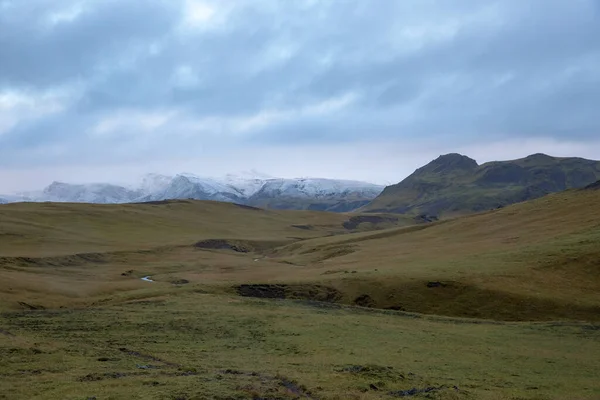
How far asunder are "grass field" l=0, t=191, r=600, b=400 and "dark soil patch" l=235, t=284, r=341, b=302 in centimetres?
17

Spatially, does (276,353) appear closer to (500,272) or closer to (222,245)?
(500,272)

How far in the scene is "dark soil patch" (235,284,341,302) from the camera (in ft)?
161

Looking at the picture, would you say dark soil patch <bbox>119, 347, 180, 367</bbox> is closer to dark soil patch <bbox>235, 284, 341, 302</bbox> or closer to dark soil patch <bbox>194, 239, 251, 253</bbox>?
dark soil patch <bbox>235, 284, 341, 302</bbox>

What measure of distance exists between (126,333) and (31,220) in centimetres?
9697

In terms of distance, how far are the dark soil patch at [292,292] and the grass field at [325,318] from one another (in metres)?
0.17

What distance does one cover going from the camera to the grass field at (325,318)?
19.9 m

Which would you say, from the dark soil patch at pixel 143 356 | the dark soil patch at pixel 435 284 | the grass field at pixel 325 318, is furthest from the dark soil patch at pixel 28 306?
the dark soil patch at pixel 435 284

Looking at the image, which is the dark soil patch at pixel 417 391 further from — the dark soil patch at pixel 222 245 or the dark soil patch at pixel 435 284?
the dark soil patch at pixel 222 245

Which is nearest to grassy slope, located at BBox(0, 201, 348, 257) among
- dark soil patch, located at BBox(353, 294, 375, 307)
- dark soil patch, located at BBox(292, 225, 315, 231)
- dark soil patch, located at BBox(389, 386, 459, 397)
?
dark soil patch, located at BBox(292, 225, 315, 231)

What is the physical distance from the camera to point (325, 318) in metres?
37.1

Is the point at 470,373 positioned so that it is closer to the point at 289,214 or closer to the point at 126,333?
the point at 126,333

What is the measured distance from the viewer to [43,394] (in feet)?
53.8

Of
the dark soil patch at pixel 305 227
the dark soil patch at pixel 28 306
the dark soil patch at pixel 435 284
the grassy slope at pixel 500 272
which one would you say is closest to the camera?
the dark soil patch at pixel 28 306

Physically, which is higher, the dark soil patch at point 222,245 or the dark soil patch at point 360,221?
the dark soil patch at point 360,221
